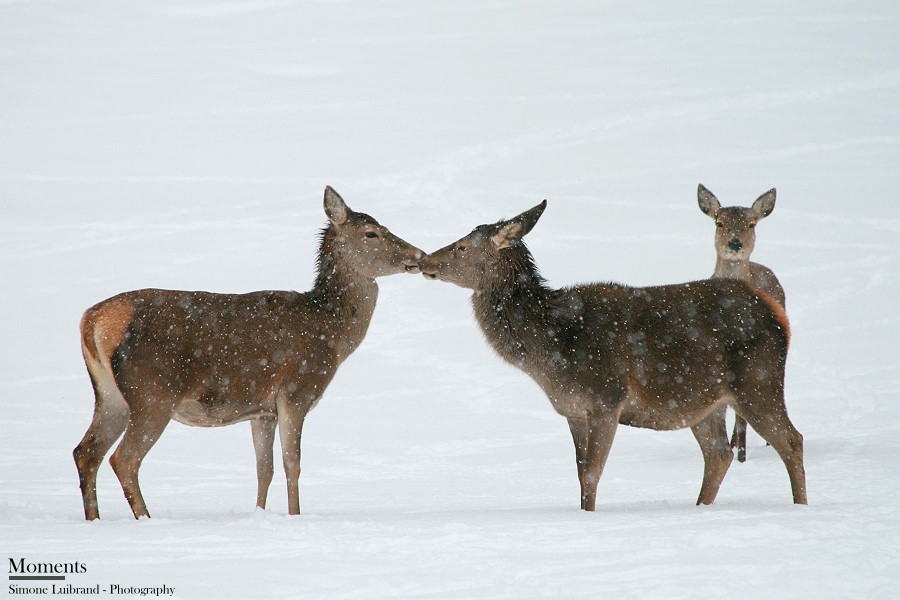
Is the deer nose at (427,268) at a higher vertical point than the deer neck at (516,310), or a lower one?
higher

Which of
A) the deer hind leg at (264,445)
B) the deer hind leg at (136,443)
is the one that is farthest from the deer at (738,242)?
the deer hind leg at (136,443)

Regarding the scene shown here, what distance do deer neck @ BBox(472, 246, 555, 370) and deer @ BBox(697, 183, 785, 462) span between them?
4062 mm

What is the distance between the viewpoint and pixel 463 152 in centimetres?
2806

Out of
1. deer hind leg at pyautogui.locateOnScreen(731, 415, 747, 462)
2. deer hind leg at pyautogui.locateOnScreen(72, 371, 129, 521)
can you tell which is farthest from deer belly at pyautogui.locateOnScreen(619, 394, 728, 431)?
deer hind leg at pyautogui.locateOnScreen(72, 371, 129, 521)

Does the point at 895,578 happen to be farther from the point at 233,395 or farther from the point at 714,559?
the point at 233,395

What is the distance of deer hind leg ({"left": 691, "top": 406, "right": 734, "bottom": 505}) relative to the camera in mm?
8844

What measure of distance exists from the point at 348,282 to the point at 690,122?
72.2 feet

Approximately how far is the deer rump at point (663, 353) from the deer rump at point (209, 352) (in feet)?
6.18

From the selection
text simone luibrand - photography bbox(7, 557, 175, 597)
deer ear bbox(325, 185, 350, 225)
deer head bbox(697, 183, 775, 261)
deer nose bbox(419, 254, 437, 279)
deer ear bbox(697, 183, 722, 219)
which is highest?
deer ear bbox(697, 183, 722, 219)

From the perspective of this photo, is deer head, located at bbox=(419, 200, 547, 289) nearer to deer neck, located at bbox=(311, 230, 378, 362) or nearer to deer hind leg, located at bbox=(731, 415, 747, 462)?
deer neck, located at bbox=(311, 230, 378, 362)

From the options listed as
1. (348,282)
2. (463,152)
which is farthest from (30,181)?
(348,282)

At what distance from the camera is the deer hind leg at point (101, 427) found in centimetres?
832

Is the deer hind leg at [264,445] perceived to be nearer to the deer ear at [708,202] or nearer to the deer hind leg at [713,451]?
the deer hind leg at [713,451]

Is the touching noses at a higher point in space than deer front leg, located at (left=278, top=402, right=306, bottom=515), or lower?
higher
